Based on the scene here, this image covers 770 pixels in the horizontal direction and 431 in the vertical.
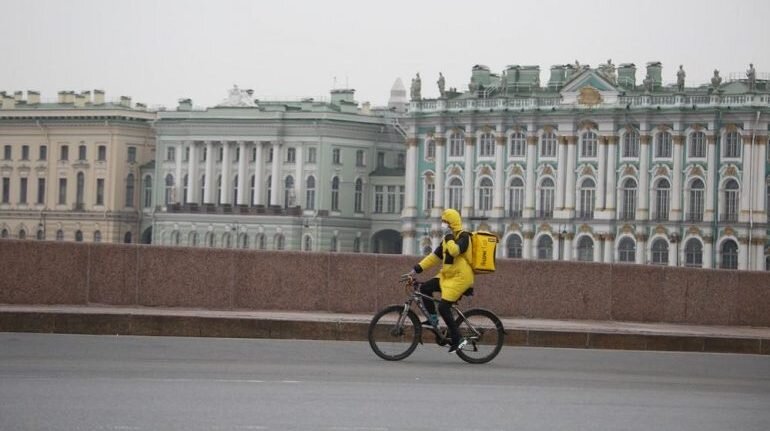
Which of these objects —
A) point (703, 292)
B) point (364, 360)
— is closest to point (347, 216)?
point (703, 292)

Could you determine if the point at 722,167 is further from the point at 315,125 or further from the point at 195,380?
the point at 195,380

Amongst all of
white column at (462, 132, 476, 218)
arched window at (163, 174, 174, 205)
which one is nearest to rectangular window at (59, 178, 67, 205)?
arched window at (163, 174, 174, 205)

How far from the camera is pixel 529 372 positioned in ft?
62.9

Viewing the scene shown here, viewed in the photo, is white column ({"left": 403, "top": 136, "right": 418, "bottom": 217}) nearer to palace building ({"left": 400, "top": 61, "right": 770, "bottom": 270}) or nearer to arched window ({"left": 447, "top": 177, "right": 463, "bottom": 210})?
palace building ({"left": 400, "top": 61, "right": 770, "bottom": 270})

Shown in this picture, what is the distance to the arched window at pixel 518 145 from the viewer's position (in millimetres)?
93125

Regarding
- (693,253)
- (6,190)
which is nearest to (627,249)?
(693,253)

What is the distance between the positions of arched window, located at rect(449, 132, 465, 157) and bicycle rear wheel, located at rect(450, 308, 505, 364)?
75648mm

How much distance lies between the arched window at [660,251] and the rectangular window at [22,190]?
42197 millimetres

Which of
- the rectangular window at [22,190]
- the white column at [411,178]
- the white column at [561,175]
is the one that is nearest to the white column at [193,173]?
the rectangular window at [22,190]

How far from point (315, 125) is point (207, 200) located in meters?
8.19

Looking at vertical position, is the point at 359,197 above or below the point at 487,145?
below

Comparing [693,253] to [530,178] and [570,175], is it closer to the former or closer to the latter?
[570,175]

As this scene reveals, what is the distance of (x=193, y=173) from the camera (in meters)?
106

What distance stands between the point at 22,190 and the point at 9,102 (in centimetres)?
583
